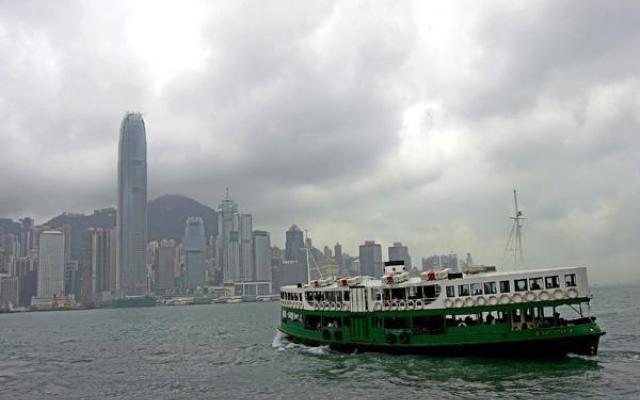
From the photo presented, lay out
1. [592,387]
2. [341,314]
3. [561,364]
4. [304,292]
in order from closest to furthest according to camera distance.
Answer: [592,387], [561,364], [341,314], [304,292]

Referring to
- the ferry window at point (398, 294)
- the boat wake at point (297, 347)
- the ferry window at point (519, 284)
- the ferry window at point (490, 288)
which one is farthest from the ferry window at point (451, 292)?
the boat wake at point (297, 347)

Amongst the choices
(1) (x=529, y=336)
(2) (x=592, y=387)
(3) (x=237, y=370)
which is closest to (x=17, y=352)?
(3) (x=237, y=370)

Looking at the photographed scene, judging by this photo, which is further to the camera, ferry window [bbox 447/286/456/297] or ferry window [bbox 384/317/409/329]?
ferry window [bbox 384/317/409/329]

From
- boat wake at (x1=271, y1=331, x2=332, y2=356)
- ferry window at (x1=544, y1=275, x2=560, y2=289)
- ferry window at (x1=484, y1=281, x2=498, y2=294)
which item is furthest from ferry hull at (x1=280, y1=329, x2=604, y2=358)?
boat wake at (x1=271, y1=331, x2=332, y2=356)

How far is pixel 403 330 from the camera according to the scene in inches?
1548

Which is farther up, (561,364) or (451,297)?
(451,297)

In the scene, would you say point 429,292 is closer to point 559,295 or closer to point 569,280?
point 559,295

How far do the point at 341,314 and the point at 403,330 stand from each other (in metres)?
5.44

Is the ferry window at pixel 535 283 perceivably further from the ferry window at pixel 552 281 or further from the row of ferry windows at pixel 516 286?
the ferry window at pixel 552 281

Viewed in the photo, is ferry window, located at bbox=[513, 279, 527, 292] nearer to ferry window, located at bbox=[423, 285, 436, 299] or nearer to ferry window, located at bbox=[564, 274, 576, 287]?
ferry window, located at bbox=[564, 274, 576, 287]

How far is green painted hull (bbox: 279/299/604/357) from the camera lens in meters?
34.5

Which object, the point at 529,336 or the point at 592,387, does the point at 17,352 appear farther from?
the point at 592,387

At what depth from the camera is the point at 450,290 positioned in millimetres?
38281

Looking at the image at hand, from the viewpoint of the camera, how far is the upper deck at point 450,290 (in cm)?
3516
